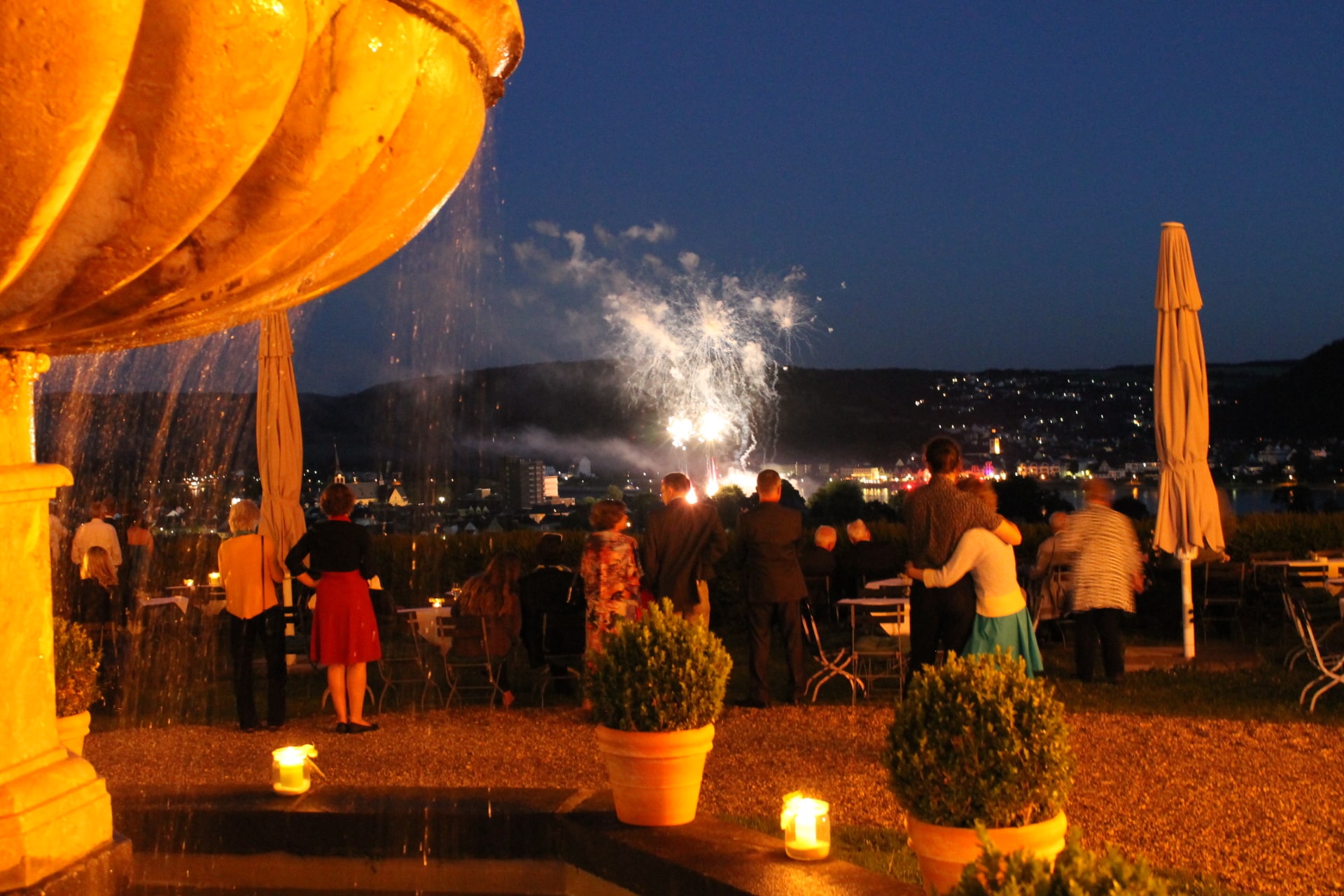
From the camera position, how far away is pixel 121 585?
9.46 meters

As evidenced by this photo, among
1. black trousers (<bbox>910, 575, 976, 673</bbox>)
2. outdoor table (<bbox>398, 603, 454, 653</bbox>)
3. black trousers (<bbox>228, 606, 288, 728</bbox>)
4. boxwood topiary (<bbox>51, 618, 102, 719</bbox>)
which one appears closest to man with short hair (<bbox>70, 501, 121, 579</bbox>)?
outdoor table (<bbox>398, 603, 454, 653</bbox>)

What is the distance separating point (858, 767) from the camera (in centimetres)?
651

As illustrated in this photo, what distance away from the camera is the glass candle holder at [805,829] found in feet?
11.3

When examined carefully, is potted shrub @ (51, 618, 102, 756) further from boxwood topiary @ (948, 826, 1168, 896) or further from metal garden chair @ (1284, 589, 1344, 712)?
metal garden chair @ (1284, 589, 1344, 712)

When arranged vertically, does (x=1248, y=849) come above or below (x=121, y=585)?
below

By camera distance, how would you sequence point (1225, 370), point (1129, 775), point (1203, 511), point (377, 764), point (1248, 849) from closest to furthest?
point (1248, 849) < point (1129, 775) < point (377, 764) < point (1203, 511) < point (1225, 370)

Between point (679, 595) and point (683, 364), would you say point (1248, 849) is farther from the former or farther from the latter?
point (683, 364)

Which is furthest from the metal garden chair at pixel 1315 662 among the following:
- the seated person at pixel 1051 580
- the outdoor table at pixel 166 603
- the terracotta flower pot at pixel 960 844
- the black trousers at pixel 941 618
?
the outdoor table at pixel 166 603

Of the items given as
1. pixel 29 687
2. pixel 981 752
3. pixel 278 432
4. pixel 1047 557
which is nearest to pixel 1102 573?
pixel 1047 557

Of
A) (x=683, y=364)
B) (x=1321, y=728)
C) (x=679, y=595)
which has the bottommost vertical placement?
(x=1321, y=728)

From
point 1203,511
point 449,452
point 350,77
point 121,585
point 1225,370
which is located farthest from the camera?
point 1225,370

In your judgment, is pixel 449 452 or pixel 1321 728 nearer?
pixel 1321 728

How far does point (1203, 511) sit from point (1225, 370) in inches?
3443

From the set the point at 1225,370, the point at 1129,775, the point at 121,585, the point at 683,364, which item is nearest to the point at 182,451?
the point at 683,364
